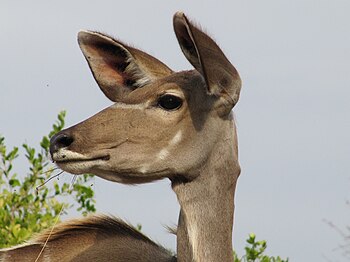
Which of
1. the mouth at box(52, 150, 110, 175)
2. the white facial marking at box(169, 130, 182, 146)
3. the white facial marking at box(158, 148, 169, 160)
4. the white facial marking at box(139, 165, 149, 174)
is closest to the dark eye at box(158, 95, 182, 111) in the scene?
the white facial marking at box(169, 130, 182, 146)

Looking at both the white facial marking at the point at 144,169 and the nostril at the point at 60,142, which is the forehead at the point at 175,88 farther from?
the nostril at the point at 60,142

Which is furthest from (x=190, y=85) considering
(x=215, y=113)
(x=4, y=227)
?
(x=4, y=227)

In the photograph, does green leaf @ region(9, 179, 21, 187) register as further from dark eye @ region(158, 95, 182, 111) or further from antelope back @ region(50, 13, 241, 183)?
dark eye @ region(158, 95, 182, 111)

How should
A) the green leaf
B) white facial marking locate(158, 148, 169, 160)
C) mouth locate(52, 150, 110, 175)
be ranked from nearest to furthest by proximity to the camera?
mouth locate(52, 150, 110, 175), white facial marking locate(158, 148, 169, 160), the green leaf

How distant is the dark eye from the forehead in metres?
0.03

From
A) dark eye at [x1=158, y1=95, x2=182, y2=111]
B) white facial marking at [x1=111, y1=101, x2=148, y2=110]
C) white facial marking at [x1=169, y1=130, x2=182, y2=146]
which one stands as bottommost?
white facial marking at [x1=169, y1=130, x2=182, y2=146]

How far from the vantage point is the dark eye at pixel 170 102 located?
8078 millimetres

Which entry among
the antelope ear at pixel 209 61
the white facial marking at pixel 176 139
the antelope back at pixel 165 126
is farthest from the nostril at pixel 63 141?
the antelope ear at pixel 209 61

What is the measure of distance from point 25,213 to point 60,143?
351 centimetres

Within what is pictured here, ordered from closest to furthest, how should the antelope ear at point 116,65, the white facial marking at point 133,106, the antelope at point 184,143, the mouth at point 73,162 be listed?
the mouth at point 73,162 → the antelope at point 184,143 → the white facial marking at point 133,106 → the antelope ear at point 116,65

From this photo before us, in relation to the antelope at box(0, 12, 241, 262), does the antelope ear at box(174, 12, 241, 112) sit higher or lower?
higher

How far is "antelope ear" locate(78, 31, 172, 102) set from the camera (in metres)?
8.60

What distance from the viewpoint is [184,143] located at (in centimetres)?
803

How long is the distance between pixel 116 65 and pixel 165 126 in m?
0.96
